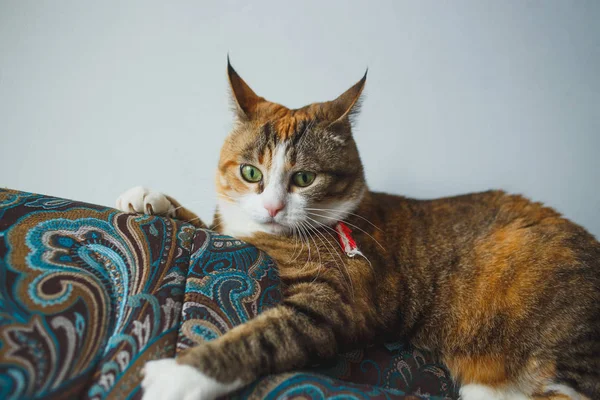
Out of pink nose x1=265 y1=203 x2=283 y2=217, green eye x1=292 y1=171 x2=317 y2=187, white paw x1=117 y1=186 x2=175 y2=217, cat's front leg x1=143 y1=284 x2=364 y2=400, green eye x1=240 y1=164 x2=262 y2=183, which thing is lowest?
cat's front leg x1=143 y1=284 x2=364 y2=400

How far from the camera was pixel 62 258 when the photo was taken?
0.80 metres

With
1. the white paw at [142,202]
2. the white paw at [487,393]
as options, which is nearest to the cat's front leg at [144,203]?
the white paw at [142,202]

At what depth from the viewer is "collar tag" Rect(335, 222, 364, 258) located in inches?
45.2

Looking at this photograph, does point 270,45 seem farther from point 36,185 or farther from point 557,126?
point 557,126

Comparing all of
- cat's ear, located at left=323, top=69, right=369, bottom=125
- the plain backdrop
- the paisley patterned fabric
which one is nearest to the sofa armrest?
the paisley patterned fabric

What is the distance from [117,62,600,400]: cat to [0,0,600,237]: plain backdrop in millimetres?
457

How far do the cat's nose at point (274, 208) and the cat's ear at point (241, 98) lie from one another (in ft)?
1.18

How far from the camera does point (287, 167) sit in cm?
115

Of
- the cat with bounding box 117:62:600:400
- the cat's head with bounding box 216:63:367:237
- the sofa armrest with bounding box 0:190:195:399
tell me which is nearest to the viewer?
the sofa armrest with bounding box 0:190:195:399

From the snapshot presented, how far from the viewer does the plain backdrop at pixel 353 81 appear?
166 centimetres

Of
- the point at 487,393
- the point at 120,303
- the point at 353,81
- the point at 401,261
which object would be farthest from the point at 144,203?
the point at 487,393

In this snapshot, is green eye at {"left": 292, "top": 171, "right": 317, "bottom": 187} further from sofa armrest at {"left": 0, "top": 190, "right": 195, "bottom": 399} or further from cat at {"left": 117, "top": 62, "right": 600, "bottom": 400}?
sofa armrest at {"left": 0, "top": 190, "right": 195, "bottom": 399}

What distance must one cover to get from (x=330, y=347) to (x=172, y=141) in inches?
48.6

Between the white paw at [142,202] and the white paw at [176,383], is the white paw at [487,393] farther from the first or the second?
the white paw at [142,202]
